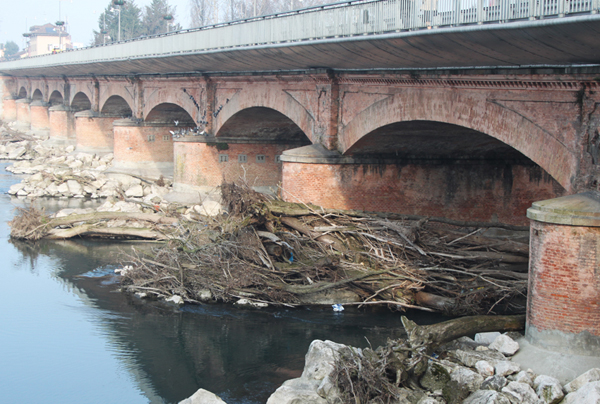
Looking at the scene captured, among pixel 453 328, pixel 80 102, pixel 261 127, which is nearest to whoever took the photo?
pixel 453 328

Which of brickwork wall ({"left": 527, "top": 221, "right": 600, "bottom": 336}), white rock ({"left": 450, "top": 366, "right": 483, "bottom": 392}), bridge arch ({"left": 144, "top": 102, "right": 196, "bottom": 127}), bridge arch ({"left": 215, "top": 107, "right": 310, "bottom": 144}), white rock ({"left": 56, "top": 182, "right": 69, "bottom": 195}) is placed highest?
bridge arch ({"left": 144, "top": 102, "right": 196, "bottom": 127})

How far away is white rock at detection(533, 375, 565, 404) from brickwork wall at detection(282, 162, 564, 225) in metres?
8.63

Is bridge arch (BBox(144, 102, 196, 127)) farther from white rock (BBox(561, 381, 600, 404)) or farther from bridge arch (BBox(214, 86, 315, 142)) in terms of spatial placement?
white rock (BBox(561, 381, 600, 404))

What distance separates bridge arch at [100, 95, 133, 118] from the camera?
35509mm

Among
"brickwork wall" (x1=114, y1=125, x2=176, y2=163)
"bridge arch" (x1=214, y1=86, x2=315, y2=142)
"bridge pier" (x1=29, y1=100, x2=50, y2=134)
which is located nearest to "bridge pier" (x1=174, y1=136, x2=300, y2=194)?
"bridge arch" (x1=214, y1=86, x2=315, y2=142)

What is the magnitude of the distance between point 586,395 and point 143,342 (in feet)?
24.2

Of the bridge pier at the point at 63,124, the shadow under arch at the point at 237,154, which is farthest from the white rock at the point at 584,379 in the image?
the bridge pier at the point at 63,124

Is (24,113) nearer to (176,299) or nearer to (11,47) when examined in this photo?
(176,299)

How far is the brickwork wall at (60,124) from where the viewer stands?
43094 millimetres

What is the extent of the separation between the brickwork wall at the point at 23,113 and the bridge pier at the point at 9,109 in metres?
3.40

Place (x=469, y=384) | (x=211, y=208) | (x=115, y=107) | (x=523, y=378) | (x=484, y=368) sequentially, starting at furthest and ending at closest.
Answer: (x=115, y=107)
(x=211, y=208)
(x=484, y=368)
(x=469, y=384)
(x=523, y=378)

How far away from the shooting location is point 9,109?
5962cm

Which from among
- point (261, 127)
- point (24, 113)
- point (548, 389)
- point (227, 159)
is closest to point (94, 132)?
point (227, 159)

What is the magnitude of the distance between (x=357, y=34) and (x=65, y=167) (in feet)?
80.4
